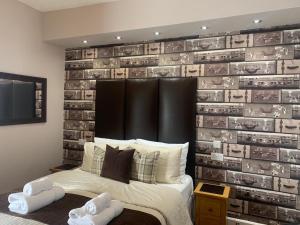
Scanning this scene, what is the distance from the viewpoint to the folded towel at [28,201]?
72.8 inches

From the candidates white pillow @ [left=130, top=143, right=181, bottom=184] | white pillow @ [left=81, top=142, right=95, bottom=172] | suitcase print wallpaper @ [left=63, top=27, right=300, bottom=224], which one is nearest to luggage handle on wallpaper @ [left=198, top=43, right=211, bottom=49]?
suitcase print wallpaper @ [left=63, top=27, right=300, bottom=224]

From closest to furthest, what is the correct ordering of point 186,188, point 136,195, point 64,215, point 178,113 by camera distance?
1. point 64,215
2. point 136,195
3. point 186,188
4. point 178,113

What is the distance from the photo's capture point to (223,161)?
2.93 metres

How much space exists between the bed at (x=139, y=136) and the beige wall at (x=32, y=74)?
679 mm

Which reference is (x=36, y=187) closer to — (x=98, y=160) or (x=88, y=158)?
(x=98, y=160)

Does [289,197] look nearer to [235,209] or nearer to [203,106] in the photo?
[235,209]

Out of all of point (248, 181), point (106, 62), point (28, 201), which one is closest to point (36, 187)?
point (28, 201)

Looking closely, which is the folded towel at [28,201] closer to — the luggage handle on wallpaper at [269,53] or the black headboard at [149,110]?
the black headboard at [149,110]

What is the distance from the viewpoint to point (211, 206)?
8.43 ft

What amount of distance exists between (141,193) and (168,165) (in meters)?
0.54

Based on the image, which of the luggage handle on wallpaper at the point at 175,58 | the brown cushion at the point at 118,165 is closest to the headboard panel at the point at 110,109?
the brown cushion at the point at 118,165

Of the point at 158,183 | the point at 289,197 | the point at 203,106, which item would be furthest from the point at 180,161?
the point at 289,197

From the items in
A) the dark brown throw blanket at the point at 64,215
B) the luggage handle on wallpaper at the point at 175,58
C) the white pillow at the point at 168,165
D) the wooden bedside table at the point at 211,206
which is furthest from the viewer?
the luggage handle on wallpaper at the point at 175,58

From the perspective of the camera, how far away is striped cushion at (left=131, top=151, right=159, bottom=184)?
8.85ft
